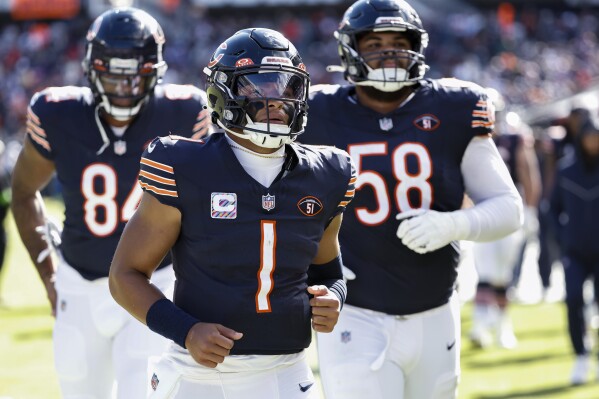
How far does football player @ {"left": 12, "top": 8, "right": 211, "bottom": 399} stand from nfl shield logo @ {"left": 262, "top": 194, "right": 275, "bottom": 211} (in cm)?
131

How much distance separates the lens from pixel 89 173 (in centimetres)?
425

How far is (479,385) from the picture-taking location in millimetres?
7023

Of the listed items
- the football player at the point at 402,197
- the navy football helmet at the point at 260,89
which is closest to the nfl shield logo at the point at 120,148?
the football player at the point at 402,197

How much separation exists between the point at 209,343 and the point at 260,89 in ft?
2.41

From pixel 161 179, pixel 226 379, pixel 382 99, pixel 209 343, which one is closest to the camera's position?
pixel 209 343

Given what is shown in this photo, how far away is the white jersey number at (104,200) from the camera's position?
4238 millimetres

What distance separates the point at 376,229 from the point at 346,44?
717 mm

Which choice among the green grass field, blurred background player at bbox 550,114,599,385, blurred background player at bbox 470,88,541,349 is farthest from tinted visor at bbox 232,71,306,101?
blurred background player at bbox 470,88,541,349

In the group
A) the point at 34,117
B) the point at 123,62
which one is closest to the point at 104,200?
the point at 34,117

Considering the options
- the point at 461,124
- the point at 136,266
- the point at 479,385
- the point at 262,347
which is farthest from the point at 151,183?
the point at 479,385

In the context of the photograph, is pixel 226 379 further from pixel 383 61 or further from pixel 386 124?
pixel 383 61

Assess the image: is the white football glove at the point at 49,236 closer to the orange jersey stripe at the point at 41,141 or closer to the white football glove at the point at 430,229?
the orange jersey stripe at the point at 41,141

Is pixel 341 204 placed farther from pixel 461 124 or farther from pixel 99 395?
pixel 99 395

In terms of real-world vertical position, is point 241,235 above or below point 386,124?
below
